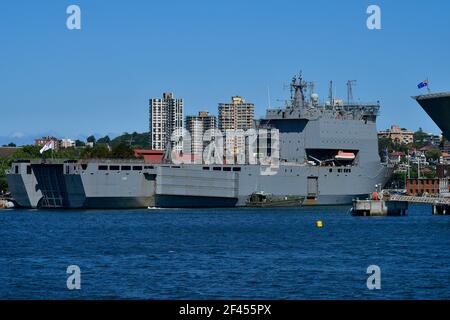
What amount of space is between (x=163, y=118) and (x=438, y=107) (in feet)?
412

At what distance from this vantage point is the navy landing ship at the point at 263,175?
88.4 metres

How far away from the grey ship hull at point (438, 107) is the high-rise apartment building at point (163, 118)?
111520 mm

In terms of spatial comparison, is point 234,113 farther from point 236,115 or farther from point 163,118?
point 163,118

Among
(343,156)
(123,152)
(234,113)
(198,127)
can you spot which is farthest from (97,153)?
(234,113)

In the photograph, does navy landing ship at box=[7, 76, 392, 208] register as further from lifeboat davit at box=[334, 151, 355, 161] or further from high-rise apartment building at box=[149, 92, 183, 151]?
high-rise apartment building at box=[149, 92, 183, 151]

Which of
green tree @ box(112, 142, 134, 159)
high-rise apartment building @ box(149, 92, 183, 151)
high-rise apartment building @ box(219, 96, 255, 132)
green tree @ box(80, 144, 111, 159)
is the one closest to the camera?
green tree @ box(112, 142, 134, 159)

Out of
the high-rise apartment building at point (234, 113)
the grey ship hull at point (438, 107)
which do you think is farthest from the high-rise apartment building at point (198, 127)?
the grey ship hull at point (438, 107)

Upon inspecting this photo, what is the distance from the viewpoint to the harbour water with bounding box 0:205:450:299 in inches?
1210

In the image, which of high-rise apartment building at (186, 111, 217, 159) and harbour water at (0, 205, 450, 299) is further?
high-rise apartment building at (186, 111, 217, 159)

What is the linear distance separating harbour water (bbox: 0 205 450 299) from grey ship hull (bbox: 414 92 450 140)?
640cm

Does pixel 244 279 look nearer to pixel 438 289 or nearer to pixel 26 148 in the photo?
pixel 438 289

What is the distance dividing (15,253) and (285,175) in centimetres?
5391

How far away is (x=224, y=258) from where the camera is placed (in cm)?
4075

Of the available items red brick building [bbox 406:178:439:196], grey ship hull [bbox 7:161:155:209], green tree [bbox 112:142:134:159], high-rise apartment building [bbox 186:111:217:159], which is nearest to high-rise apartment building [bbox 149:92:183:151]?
high-rise apartment building [bbox 186:111:217:159]
